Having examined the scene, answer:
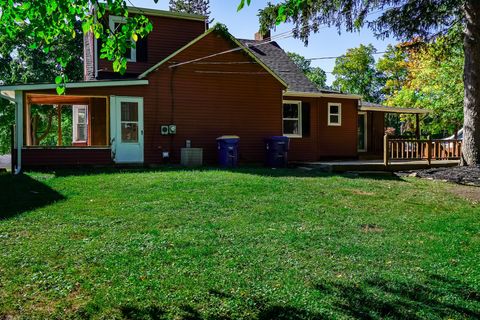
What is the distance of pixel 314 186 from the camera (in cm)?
977

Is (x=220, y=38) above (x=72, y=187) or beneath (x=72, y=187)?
above

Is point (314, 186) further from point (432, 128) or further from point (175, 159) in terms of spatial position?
point (432, 128)

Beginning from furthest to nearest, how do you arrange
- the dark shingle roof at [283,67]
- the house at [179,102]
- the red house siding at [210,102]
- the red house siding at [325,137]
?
the dark shingle roof at [283,67], the red house siding at [325,137], the red house siding at [210,102], the house at [179,102]

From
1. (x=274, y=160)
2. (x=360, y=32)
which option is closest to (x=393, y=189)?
(x=274, y=160)

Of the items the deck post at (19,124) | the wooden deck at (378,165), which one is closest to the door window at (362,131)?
the wooden deck at (378,165)

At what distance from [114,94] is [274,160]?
18.2ft

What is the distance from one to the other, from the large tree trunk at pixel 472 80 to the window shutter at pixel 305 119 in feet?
18.5

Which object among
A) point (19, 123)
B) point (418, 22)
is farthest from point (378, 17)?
point (19, 123)

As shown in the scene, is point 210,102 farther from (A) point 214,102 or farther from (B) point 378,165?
(B) point 378,165

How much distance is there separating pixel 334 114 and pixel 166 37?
24.6 ft

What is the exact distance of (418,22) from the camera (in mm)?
14148

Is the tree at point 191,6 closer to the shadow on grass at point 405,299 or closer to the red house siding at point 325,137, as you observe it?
the red house siding at point 325,137

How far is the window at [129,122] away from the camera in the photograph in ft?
45.7

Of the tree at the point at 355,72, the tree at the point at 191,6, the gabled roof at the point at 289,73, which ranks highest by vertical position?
the tree at the point at 191,6
